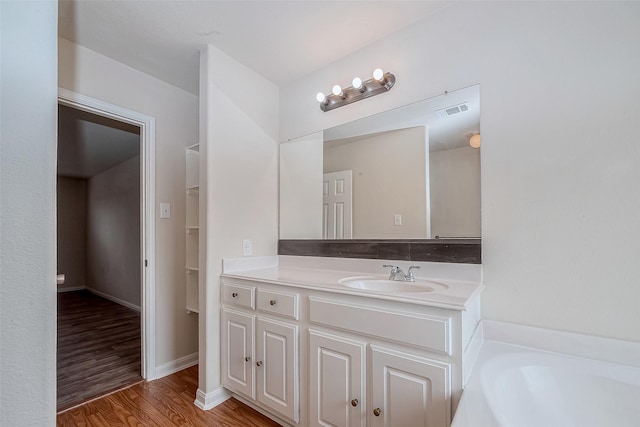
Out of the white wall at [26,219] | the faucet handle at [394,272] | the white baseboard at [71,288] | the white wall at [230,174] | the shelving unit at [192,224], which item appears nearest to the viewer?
the white wall at [26,219]

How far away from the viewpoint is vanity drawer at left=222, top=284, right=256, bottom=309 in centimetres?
175

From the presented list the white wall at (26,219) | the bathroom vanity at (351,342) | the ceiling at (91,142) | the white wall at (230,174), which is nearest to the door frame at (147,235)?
the ceiling at (91,142)

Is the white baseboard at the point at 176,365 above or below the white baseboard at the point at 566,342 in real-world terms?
below

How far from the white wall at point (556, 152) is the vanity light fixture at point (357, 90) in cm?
30

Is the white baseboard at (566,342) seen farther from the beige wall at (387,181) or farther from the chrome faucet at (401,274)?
the beige wall at (387,181)

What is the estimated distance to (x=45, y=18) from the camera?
48 centimetres

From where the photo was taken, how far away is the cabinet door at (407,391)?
1068mm

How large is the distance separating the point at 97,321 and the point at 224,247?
288 cm

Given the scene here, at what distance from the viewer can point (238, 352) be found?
1.81 metres

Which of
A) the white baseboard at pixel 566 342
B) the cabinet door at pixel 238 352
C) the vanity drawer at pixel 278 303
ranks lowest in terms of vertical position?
the cabinet door at pixel 238 352

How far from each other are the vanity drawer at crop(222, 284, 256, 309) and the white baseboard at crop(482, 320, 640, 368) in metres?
1.29

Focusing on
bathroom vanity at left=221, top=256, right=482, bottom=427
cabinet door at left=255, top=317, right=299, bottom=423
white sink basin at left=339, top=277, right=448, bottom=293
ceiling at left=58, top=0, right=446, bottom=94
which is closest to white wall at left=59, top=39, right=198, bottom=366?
ceiling at left=58, top=0, right=446, bottom=94

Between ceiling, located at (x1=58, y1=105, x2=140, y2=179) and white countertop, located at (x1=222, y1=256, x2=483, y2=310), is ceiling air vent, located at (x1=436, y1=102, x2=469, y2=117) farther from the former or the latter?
ceiling, located at (x1=58, y1=105, x2=140, y2=179)

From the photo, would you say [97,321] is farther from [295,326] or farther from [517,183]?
[517,183]
